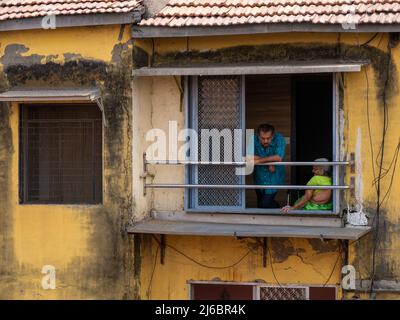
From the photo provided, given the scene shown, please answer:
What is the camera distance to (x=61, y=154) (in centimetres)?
1057

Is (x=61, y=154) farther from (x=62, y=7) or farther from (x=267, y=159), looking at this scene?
(x=267, y=159)

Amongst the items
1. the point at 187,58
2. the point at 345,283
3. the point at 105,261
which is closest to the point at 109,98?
the point at 187,58

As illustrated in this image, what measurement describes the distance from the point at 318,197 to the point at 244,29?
93.4 inches

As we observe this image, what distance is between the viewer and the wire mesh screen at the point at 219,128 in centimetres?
1043

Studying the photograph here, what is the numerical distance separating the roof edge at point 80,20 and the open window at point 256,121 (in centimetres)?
126

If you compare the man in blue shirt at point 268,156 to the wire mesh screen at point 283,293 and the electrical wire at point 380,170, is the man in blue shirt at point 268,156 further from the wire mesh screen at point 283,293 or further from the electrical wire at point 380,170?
the electrical wire at point 380,170

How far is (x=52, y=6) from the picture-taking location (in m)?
10.2

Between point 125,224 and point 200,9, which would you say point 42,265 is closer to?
point 125,224

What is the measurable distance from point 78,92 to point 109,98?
16.6 inches

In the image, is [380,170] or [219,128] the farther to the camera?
[219,128]

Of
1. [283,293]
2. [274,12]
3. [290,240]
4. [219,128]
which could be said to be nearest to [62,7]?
[219,128]

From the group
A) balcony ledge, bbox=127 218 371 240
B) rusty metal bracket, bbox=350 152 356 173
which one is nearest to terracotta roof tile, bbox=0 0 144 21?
balcony ledge, bbox=127 218 371 240

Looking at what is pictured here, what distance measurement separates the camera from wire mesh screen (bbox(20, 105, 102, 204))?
10.5m

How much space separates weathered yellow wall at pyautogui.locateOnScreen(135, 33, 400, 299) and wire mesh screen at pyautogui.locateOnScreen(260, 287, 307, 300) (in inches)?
5.4
